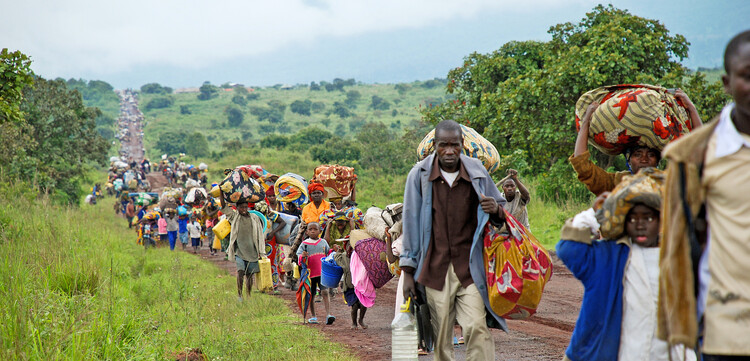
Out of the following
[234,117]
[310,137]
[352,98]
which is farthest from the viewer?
[352,98]

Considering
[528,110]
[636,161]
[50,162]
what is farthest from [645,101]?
[50,162]

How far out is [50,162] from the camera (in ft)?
102

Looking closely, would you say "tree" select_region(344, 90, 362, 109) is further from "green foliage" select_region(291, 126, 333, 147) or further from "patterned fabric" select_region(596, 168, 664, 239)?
"patterned fabric" select_region(596, 168, 664, 239)

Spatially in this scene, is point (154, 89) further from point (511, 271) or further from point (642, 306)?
point (642, 306)

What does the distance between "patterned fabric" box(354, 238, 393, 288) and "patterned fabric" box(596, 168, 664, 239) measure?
4.88 meters

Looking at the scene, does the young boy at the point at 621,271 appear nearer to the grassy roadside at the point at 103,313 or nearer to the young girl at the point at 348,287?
the grassy roadside at the point at 103,313

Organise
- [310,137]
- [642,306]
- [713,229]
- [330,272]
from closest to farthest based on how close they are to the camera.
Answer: [713,229] → [642,306] → [330,272] → [310,137]

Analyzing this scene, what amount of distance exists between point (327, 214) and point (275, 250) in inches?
124

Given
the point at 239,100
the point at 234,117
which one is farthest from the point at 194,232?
the point at 239,100

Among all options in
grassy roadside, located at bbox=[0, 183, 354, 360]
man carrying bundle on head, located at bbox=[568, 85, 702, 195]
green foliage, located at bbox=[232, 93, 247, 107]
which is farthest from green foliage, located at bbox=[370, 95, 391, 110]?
man carrying bundle on head, located at bbox=[568, 85, 702, 195]

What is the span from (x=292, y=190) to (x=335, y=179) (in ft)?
8.68

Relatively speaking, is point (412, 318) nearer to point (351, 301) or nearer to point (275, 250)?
point (351, 301)

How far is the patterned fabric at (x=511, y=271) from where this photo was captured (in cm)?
519

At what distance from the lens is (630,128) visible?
4.79 meters
